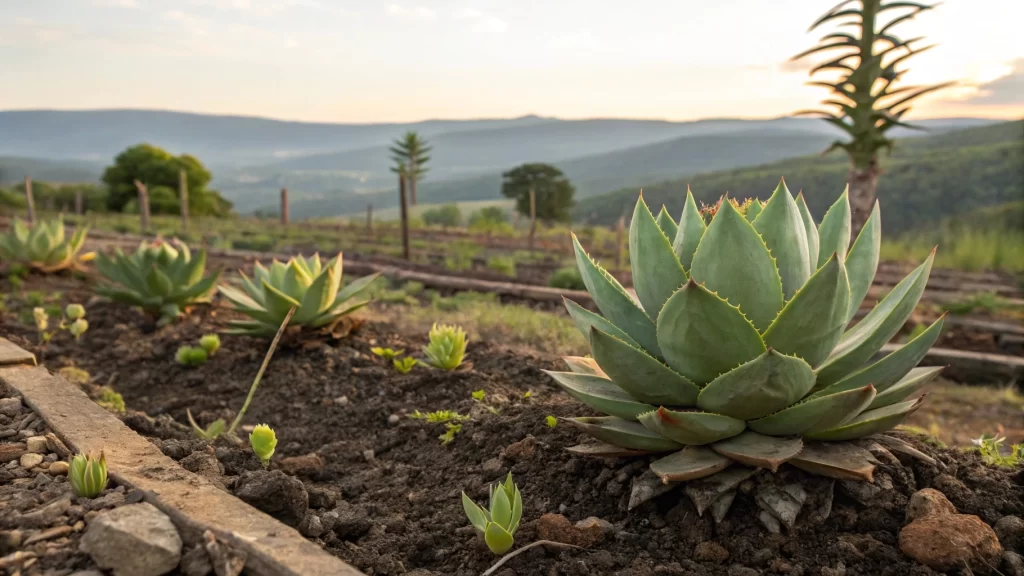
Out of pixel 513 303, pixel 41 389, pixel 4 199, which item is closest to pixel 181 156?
pixel 4 199

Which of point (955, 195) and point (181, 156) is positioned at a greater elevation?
point (181, 156)

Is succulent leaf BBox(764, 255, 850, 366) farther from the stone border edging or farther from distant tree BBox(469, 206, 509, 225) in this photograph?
distant tree BBox(469, 206, 509, 225)

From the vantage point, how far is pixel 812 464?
1990 mm

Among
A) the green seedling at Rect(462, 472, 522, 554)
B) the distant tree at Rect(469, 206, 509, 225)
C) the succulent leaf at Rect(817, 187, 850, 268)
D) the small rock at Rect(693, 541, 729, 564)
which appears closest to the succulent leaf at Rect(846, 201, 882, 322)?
the succulent leaf at Rect(817, 187, 850, 268)

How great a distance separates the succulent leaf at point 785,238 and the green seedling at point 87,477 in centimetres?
201

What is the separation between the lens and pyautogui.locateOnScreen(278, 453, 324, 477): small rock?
105 inches

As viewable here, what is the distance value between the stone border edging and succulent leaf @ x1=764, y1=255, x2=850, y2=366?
4.30ft

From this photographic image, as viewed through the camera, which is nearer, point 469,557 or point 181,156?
point 469,557

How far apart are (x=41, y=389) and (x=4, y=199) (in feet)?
140

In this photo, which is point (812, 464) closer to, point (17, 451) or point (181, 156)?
point (17, 451)

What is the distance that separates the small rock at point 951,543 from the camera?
1779 millimetres

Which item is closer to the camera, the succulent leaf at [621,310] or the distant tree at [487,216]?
the succulent leaf at [621,310]

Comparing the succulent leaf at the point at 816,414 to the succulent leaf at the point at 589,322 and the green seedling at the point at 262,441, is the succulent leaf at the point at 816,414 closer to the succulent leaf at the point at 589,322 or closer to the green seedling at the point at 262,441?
the succulent leaf at the point at 589,322

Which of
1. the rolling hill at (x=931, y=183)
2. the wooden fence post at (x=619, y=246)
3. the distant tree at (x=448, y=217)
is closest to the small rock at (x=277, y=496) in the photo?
the wooden fence post at (x=619, y=246)
